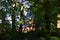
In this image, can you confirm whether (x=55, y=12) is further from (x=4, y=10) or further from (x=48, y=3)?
(x=4, y=10)

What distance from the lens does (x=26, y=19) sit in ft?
19.7

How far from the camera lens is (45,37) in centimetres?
531

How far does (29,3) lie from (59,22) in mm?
1211

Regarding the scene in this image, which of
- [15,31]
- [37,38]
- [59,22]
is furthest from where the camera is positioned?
[59,22]

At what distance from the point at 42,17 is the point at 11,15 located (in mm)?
840

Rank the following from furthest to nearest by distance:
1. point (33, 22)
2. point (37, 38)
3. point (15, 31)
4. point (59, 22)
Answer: point (59, 22) → point (33, 22) → point (15, 31) → point (37, 38)

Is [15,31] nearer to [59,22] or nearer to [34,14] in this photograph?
[34,14]

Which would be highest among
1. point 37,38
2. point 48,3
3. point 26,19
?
point 48,3

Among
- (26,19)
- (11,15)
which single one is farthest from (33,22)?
(11,15)

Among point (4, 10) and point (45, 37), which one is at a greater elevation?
point (4, 10)

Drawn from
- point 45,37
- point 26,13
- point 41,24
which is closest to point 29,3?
point 26,13

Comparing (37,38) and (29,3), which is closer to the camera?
(37,38)

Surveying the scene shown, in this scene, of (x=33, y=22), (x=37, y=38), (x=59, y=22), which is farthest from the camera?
(x=59, y=22)

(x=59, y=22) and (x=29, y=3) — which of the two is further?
(x=59, y=22)
